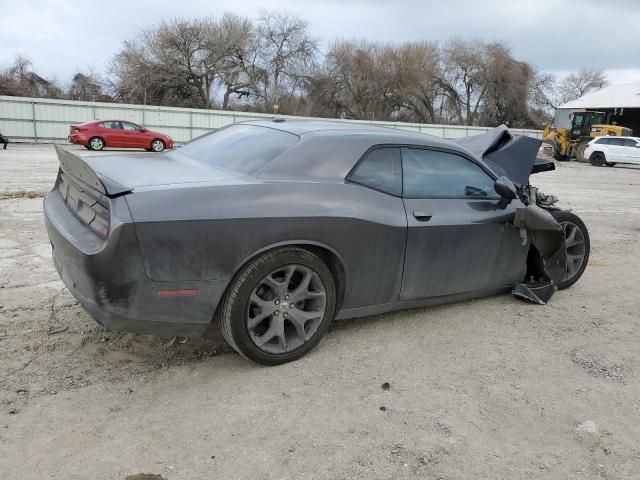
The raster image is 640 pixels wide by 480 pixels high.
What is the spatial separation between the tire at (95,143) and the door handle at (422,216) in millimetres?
19561

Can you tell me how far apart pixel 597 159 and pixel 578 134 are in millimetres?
3881

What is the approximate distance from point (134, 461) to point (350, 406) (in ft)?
3.75

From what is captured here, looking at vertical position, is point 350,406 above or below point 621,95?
below

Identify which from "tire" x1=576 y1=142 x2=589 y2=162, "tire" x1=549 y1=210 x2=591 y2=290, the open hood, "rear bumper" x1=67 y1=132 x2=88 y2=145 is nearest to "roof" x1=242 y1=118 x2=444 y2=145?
the open hood

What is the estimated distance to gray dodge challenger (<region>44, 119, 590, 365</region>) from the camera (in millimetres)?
2715

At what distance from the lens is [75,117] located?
2552 cm

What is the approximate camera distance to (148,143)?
21703 mm

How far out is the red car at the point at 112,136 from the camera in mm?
20203

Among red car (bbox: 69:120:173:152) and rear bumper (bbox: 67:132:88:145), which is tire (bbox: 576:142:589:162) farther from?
rear bumper (bbox: 67:132:88:145)

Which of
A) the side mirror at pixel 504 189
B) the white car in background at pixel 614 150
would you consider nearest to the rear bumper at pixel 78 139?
the side mirror at pixel 504 189

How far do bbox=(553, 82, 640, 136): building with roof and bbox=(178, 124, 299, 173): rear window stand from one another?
40.4m

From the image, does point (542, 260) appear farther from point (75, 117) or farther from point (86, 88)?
point (86, 88)

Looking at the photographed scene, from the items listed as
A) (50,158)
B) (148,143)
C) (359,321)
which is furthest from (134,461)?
(148,143)

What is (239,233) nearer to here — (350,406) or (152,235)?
(152,235)
